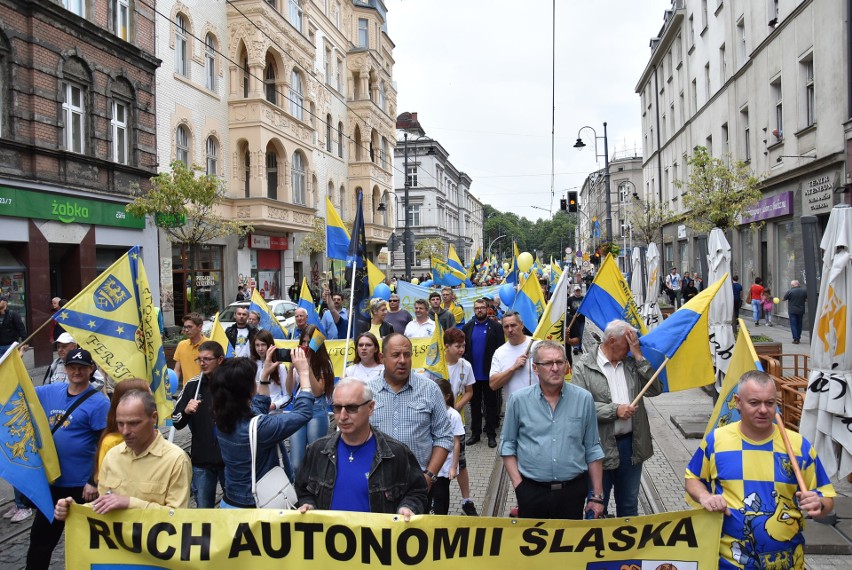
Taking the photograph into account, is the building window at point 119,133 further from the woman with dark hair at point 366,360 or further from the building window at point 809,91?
the building window at point 809,91

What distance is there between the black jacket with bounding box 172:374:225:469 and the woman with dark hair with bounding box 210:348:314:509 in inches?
34.5

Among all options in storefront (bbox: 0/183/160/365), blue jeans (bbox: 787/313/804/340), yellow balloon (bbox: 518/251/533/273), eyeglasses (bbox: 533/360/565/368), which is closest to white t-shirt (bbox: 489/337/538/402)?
eyeglasses (bbox: 533/360/565/368)

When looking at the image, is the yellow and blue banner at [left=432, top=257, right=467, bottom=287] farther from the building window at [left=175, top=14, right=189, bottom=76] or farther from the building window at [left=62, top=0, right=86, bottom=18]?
the building window at [left=62, top=0, right=86, bottom=18]

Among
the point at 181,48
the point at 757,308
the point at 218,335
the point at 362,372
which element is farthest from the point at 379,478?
the point at 181,48

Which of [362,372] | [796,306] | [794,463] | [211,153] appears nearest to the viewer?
[794,463]

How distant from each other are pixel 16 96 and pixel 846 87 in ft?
66.2

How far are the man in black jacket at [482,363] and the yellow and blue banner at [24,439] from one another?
5354mm

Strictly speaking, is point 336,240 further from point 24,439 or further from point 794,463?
point 794,463

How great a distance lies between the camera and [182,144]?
24953 mm

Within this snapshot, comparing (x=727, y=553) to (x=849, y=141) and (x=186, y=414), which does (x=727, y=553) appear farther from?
(x=849, y=141)

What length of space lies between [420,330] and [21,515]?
15.7ft

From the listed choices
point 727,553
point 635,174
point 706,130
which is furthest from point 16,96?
point 635,174

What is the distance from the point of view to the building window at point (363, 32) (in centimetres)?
4444

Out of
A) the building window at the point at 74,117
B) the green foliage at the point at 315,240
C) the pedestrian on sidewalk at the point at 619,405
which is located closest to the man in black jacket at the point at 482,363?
the pedestrian on sidewalk at the point at 619,405
